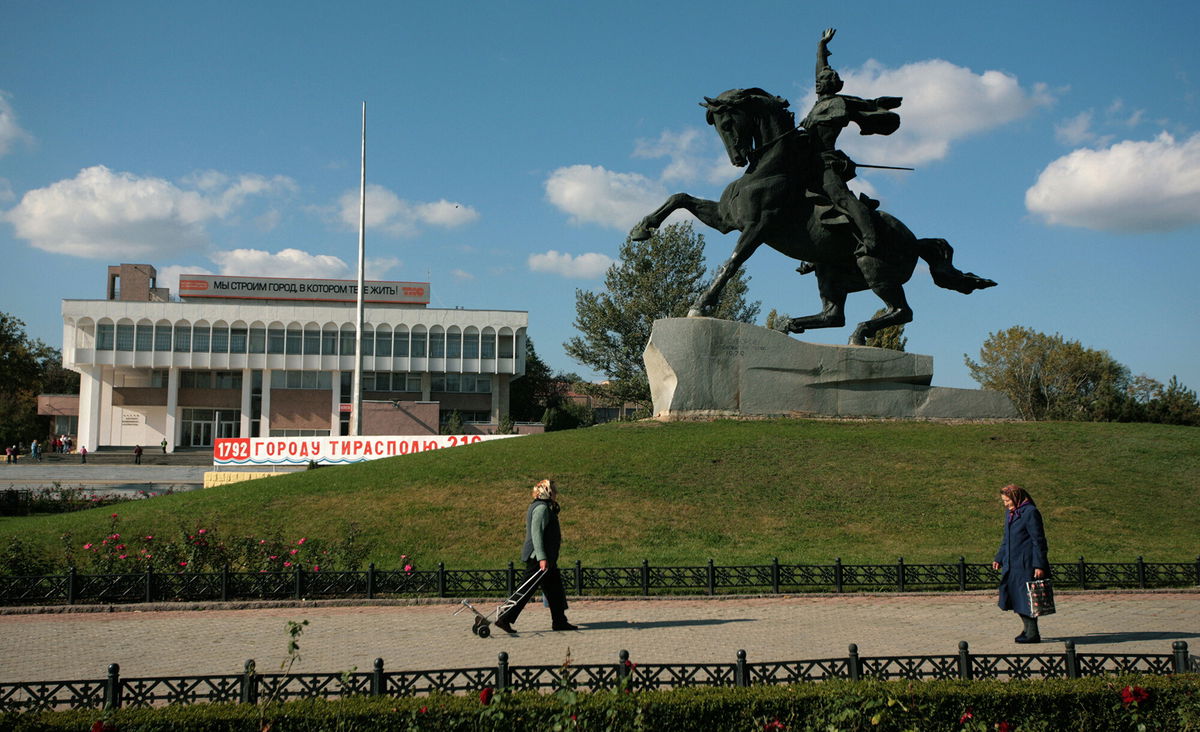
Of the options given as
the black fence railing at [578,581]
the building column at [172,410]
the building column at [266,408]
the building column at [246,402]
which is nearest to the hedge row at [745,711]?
the black fence railing at [578,581]

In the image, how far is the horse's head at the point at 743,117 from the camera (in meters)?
22.0

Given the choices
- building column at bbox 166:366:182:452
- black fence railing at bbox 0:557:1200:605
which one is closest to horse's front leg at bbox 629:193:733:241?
black fence railing at bbox 0:557:1200:605

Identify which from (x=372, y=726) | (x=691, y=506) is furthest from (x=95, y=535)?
(x=372, y=726)

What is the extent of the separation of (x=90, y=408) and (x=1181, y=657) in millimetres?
70776

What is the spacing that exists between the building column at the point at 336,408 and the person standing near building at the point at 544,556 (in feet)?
196

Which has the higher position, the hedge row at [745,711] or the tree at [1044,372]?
the tree at [1044,372]

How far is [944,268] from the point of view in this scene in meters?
23.7

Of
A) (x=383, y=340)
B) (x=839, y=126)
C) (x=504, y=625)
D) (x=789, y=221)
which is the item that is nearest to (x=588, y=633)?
(x=504, y=625)

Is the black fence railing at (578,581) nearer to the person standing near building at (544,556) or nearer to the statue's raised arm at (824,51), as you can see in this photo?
the person standing near building at (544,556)

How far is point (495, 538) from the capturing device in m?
15.3

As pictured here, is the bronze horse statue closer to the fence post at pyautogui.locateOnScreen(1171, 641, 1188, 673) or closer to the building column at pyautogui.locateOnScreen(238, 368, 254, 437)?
the fence post at pyautogui.locateOnScreen(1171, 641, 1188, 673)

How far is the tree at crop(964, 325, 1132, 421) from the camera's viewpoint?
53.5 m

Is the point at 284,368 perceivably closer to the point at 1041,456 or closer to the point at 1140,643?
the point at 1041,456

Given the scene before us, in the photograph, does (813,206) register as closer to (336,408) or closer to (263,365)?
(336,408)
